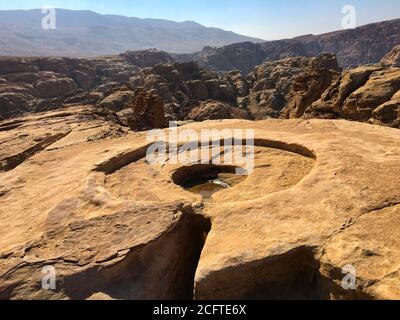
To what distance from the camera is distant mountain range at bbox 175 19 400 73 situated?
90.3 metres

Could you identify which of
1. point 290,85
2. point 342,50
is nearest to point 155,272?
point 290,85

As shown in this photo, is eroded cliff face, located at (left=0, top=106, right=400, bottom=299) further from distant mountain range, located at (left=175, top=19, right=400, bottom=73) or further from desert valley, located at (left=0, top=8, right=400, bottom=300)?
distant mountain range, located at (left=175, top=19, right=400, bottom=73)

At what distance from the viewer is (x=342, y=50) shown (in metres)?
102

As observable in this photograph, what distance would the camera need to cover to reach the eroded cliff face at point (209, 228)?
415cm

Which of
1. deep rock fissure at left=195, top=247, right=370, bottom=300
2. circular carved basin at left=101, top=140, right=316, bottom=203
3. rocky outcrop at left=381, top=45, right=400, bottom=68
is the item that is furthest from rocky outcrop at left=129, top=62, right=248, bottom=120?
deep rock fissure at left=195, top=247, right=370, bottom=300

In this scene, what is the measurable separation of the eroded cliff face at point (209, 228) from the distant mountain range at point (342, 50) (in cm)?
8525

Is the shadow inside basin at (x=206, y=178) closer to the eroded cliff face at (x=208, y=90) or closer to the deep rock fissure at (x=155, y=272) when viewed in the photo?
the deep rock fissure at (x=155, y=272)

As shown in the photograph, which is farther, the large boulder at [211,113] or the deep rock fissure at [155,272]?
the large boulder at [211,113]

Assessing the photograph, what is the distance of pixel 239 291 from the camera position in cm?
434

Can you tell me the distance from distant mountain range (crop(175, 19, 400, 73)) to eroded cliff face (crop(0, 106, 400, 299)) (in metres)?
85.3

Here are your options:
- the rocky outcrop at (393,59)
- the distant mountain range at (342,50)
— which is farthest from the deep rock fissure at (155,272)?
the distant mountain range at (342,50)
